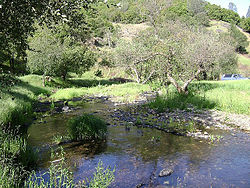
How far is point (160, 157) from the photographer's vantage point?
9445 millimetres

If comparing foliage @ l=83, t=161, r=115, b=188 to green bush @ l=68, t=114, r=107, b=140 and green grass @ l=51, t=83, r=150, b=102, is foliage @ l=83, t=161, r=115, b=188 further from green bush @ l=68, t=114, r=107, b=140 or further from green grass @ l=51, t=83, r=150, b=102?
green grass @ l=51, t=83, r=150, b=102

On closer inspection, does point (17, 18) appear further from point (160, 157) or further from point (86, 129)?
point (160, 157)

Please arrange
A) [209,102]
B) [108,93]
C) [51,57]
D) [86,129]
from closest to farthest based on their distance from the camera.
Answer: [86,129], [209,102], [108,93], [51,57]

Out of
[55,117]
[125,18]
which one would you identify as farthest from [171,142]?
[125,18]

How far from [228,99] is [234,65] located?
47.1m

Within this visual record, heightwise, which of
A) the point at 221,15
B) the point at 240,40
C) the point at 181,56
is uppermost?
the point at 221,15

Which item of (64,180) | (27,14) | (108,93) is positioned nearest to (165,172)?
(64,180)

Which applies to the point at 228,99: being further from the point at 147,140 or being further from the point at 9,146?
the point at 9,146

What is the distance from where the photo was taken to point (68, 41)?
43.6 meters

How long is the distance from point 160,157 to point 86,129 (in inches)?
168

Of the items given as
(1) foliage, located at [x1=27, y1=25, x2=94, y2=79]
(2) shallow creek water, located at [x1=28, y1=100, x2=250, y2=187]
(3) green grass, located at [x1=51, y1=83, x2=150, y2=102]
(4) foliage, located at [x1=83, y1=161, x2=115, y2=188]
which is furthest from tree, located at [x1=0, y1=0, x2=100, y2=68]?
(1) foliage, located at [x1=27, y1=25, x2=94, y2=79]

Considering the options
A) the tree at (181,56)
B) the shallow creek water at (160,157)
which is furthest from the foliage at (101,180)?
the tree at (181,56)

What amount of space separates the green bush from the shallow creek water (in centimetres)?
63

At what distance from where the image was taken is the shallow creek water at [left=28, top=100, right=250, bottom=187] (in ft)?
24.7
